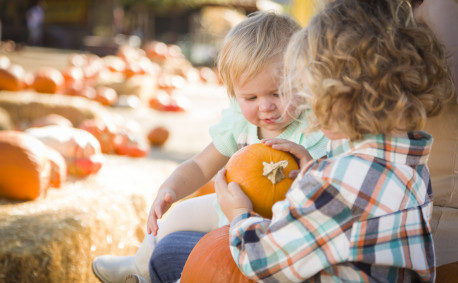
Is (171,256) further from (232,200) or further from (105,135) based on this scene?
(105,135)

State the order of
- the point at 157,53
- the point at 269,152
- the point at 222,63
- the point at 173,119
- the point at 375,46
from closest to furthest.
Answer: the point at 375,46
the point at 269,152
the point at 222,63
the point at 173,119
the point at 157,53

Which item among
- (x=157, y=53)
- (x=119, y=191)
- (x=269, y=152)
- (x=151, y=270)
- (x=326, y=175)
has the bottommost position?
(x=157, y=53)

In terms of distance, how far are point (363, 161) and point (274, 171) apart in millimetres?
422

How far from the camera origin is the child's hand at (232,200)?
184 cm

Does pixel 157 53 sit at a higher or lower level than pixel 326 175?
lower

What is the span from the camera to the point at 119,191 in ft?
12.1

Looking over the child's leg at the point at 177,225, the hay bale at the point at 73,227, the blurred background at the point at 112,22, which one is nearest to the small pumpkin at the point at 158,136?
the hay bale at the point at 73,227

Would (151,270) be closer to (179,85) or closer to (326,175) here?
(326,175)

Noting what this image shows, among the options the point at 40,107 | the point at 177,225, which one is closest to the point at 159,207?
the point at 177,225

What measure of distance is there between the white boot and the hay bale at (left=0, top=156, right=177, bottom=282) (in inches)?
8.0

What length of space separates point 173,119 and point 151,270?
22.0ft

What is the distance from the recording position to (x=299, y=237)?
5.12ft

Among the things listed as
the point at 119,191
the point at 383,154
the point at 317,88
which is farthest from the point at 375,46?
the point at 119,191

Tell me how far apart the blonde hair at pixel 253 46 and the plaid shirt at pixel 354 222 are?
68 centimetres
